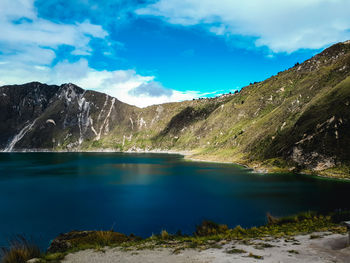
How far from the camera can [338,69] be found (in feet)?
440

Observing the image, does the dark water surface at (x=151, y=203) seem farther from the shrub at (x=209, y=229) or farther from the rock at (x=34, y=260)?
the rock at (x=34, y=260)

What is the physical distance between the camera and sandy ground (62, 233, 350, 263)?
14.7 metres

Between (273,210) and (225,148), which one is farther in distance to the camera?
(225,148)

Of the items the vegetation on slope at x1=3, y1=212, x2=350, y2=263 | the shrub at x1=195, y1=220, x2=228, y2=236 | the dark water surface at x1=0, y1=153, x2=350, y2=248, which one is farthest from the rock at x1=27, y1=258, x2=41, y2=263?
→ the dark water surface at x1=0, y1=153, x2=350, y2=248

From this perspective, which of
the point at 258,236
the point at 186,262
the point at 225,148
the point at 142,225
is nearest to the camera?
the point at 186,262

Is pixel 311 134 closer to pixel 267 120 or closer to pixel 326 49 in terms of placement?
pixel 267 120

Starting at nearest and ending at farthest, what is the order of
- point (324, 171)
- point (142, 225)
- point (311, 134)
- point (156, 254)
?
point (156, 254) → point (142, 225) → point (324, 171) → point (311, 134)

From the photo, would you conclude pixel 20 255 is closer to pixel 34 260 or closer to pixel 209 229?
pixel 34 260

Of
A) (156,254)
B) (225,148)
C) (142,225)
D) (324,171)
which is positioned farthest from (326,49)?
(156,254)

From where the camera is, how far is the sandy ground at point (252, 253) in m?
14.7

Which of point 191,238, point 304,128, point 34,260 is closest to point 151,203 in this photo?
point 191,238

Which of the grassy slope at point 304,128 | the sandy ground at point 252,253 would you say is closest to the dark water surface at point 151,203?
the grassy slope at point 304,128

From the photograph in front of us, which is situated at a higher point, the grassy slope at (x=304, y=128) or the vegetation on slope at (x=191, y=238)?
the grassy slope at (x=304, y=128)

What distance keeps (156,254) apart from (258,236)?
8636 millimetres
